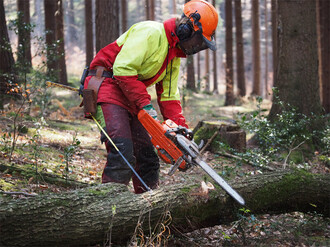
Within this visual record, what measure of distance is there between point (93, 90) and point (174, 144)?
1096 mm

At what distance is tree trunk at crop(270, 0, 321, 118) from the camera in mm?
7082

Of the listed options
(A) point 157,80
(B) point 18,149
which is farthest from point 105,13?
(A) point 157,80

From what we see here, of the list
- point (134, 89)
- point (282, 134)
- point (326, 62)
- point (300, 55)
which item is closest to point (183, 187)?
point (134, 89)

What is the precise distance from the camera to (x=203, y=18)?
12.4 feet

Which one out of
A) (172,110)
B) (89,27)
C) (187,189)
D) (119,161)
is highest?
(89,27)

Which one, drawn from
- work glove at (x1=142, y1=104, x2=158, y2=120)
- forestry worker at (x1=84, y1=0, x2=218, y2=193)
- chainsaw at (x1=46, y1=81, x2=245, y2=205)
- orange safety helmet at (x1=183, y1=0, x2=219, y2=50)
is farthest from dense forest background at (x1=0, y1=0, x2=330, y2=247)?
orange safety helmet at (x1=183, y1=0, x2=219, y2=50)

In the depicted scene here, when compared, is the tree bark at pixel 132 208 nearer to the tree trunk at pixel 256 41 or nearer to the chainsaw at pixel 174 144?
the chainsaw at pixel 174 144

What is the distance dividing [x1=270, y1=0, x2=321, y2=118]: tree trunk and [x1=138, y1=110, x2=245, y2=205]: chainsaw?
14.3 feet

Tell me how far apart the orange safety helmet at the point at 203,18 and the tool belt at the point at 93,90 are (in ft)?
3.52

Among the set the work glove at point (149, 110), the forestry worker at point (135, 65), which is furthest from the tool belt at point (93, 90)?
the work glove at point (149, 110)

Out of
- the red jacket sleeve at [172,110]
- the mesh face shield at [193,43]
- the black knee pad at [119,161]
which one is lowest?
the black knee pad at [119,161]

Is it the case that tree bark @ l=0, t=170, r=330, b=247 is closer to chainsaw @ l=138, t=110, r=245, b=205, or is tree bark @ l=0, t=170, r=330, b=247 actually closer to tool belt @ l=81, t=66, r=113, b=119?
chainsaw @ l=138, t=110, r=245, b=205

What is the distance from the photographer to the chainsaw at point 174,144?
10.9 feet

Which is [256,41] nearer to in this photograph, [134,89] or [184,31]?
[184,31]
